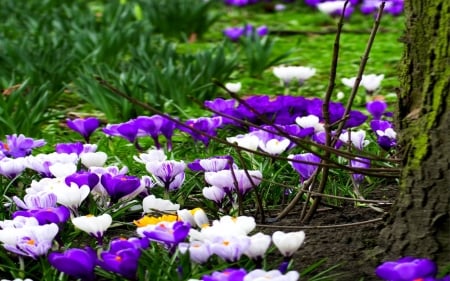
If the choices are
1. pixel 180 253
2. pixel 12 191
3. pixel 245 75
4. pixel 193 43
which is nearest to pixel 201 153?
pixel 12 191

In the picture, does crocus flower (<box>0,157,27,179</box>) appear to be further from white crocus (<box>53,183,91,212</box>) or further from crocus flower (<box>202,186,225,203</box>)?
crocus flower (<box>202,186,225,203</box>)

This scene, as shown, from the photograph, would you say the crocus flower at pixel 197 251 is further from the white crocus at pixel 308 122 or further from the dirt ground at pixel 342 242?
the white crocus at pixel 308 122

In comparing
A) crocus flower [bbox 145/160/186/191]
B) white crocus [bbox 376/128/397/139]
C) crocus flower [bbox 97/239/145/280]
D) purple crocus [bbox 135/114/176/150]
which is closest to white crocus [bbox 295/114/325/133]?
white crocus [bbox 376/128/397/139]

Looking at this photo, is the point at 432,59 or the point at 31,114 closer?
the point at 432,59

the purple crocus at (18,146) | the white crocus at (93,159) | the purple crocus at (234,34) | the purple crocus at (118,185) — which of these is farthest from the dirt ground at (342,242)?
the purple crocus at (234,34)

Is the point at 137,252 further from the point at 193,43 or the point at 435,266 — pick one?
the point at 193,43

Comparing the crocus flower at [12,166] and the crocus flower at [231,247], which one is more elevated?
the crocus flower at [12,166]

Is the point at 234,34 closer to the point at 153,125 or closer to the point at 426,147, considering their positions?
the point at 153,125

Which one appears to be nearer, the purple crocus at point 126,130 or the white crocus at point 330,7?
the purple crocus at point 126,130
